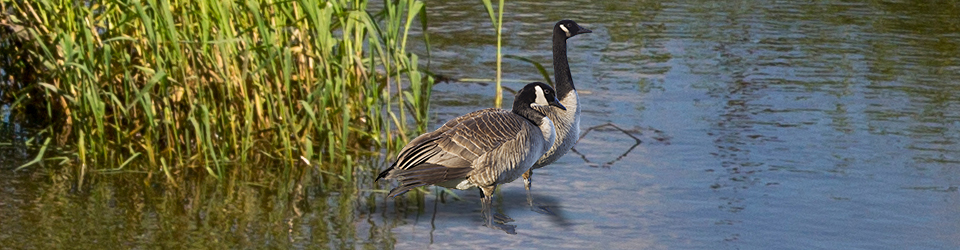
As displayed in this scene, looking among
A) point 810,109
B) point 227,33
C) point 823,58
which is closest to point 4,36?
point 227,33

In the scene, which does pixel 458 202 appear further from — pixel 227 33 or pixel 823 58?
pixel 823 58

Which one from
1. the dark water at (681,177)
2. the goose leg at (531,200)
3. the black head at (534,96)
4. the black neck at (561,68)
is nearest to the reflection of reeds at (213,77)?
the dark water at (681,177)

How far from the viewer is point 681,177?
7.77 meters

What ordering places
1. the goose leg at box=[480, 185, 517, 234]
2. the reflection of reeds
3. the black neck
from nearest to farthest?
1. the goose leg at box=[480, 185, 517, 234]
2. the reflection of reeds
3. the black neck

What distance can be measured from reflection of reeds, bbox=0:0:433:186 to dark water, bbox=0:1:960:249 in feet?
1.25

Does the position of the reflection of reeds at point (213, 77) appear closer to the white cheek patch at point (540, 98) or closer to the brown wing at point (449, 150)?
the brown wing at point (449, 150)

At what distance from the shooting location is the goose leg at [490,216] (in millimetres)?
6698

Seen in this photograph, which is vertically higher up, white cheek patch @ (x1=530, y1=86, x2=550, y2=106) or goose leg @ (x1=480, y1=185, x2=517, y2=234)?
white cheek patch @ (x1=530, y1=86, x2=550, y2=106)

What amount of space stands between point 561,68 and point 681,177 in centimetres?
112

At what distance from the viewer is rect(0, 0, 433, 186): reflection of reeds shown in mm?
6930

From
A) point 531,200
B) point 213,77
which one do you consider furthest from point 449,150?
point 213,77

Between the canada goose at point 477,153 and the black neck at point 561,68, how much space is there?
92 centimetres

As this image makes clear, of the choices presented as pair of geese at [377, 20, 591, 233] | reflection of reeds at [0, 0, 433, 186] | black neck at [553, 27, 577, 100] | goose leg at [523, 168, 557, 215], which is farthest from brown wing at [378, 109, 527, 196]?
black neck at [553, 27, 577, 100]

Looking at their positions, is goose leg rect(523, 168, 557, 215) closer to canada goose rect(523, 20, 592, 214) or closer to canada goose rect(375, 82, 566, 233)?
canada goose rect(523, 20, 592, 214)
